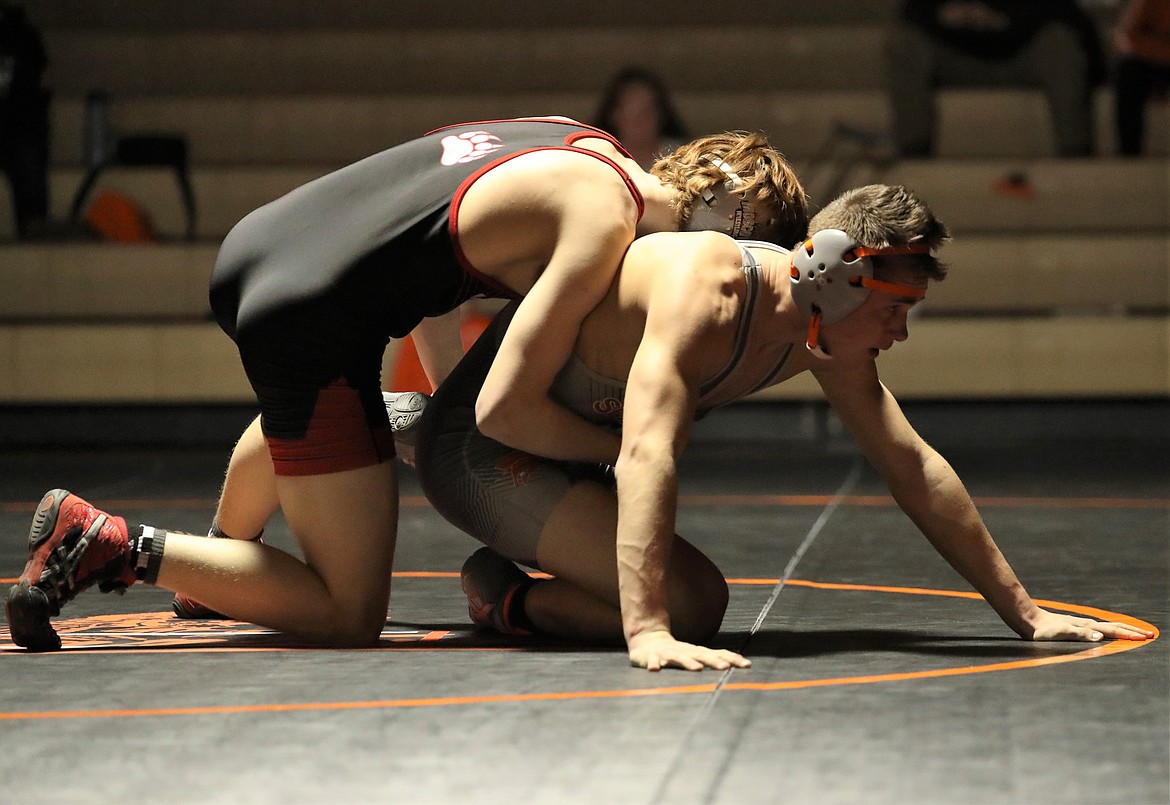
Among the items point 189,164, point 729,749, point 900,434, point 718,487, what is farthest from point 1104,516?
point 189,164

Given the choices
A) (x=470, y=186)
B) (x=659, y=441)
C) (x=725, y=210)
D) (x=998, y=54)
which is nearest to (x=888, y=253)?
(x=725, y=210)

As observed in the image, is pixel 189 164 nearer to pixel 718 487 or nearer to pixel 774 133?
pixel 774 133

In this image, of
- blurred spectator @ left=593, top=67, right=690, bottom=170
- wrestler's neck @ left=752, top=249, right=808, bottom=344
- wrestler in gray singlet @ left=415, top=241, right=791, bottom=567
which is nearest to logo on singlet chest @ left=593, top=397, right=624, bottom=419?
wrestler in gray singlet @ left=415, top=241, right=791, bottom=567

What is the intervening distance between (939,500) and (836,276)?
0.38 meters

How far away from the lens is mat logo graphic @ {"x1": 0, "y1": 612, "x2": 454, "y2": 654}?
2488mm

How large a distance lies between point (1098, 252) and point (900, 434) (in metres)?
5.27

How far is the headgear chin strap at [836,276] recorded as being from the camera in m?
2.24

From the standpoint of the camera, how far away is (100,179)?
769 centimetres

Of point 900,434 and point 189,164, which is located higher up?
point 900,434

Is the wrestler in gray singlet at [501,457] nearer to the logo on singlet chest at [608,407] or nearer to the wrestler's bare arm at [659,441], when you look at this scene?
the logo on singlet chest at [608,407]

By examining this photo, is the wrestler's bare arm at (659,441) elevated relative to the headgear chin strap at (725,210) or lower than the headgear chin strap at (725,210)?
lower

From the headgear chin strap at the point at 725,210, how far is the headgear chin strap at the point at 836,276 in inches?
6.0

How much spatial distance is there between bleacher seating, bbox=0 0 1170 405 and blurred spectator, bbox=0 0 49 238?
164mm

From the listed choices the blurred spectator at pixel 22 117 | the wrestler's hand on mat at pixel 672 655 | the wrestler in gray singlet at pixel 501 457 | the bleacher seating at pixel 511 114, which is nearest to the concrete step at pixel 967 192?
the bleacher seating at pixel 511 114
